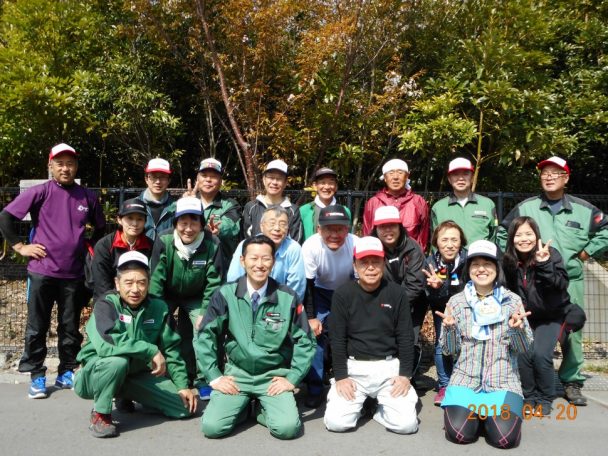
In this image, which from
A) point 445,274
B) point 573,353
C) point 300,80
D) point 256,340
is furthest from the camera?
point 300,80

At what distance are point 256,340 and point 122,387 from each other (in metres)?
1.12

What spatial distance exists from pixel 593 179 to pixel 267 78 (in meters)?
7.09

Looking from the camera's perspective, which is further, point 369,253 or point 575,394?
point 575,394

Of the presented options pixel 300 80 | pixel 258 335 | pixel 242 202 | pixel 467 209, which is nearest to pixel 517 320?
pixel 467 209

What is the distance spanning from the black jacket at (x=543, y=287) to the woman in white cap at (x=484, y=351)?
Result: 38cm

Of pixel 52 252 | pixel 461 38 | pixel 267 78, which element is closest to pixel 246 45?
pixel 267 78

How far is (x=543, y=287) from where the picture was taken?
15.3 ft

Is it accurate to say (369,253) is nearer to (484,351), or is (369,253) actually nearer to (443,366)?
(484,351)

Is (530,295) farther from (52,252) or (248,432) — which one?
(52,252)

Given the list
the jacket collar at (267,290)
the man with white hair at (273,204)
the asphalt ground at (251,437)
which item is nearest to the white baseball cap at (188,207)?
the jacket collar at (267,290)

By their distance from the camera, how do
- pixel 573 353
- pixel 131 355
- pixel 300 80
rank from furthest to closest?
1. pixel 300 80
2. pixel 573 353
3. pixel 131 355

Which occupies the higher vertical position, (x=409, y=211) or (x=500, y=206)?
(x=500, y=206)

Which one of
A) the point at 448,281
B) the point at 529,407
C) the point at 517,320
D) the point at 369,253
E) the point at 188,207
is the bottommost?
the point at 529,407
